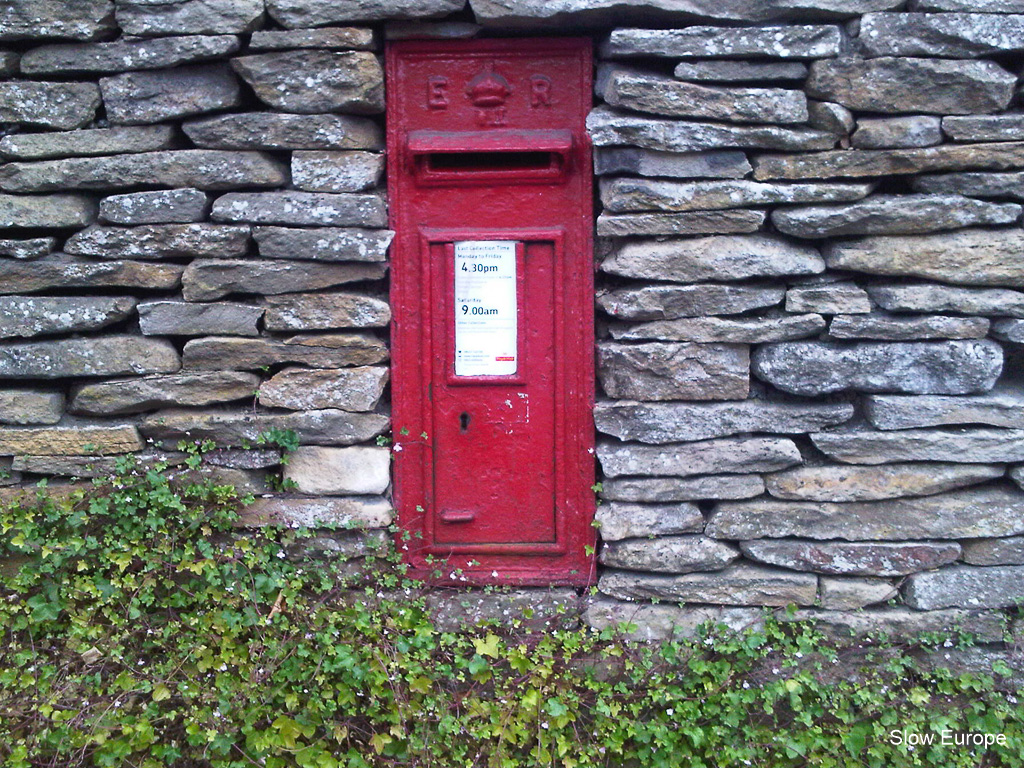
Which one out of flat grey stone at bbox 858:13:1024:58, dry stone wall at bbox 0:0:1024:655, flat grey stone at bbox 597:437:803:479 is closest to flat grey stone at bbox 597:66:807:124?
dry stone wall at bbox 0:0:1024:655

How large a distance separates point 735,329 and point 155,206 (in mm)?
2185

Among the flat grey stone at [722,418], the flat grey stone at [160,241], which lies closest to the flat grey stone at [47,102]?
the flat grey stone at [160,241]

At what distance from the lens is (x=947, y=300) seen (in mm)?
2908

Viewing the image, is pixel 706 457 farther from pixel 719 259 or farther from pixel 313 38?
pixel 313 38

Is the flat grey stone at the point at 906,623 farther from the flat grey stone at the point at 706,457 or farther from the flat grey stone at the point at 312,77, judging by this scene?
the flat grey stone at the point at 312,77

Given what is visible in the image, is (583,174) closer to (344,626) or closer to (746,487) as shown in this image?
(746,487)

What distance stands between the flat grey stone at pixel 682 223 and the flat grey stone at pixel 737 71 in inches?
18.3

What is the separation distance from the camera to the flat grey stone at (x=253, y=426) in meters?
3.05

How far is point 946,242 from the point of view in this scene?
114 inches

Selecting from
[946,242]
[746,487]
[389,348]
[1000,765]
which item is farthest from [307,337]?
[1000,765]

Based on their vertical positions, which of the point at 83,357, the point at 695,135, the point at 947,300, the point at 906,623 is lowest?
the point at 906,623

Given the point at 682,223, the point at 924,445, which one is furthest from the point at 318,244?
the point at 924,445

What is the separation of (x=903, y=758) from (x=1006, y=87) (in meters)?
2.36

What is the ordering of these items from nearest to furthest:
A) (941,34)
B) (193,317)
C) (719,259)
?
(941,34)
(719,259)
(193,317)
